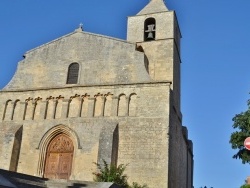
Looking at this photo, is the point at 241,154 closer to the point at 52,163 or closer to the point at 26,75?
the point at 52,163

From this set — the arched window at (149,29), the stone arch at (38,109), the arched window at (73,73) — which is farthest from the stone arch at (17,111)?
the arched window at (149,29)

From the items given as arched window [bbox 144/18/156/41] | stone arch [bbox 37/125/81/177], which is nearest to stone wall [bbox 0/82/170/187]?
stone arch [bbox 37/125/81/177]

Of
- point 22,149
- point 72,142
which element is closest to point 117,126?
point 72,142

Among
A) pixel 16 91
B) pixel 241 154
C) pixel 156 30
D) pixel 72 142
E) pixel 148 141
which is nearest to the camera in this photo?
pixel 241 154

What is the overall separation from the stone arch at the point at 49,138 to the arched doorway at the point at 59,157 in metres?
0.18

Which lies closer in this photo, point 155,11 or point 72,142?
point 72,142

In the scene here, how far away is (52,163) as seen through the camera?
21031 mm

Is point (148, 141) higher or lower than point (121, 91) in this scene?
lower

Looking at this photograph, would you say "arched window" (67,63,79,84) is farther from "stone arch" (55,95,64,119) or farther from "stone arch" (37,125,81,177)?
"stone arch" (37,125,81,177)

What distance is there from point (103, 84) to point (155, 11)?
25.2 ft

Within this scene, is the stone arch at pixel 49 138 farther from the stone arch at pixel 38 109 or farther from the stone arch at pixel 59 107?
the stone arch at pixel 38 109

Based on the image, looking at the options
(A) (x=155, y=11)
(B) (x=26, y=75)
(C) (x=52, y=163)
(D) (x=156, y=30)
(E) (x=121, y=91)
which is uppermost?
(A) (x=155, y=11)

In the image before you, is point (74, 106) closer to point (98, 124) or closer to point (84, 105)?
point (84, 105)

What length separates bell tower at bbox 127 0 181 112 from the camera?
23609 mm
